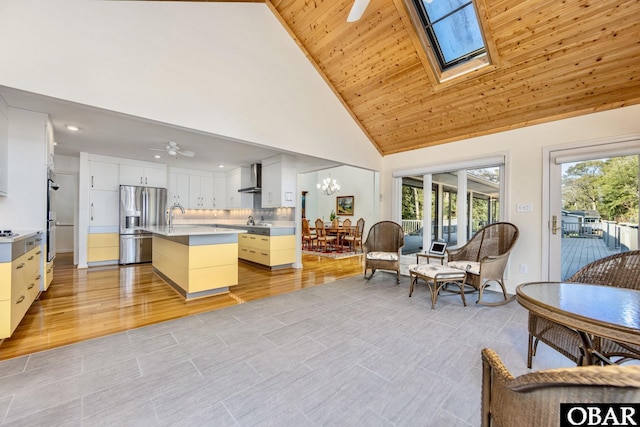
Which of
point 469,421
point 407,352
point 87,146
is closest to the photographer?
point 469,421

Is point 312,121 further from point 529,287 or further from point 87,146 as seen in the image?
point 87,146

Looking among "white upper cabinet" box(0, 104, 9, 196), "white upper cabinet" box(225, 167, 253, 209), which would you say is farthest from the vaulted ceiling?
"white upper cabinet" box(0, 104, 9, 196)

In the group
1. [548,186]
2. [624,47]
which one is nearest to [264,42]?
[624,47]

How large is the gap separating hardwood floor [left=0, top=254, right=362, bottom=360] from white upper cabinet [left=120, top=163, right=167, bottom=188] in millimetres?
1931

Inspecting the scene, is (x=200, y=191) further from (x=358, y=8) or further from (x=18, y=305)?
(x=358, y=8)

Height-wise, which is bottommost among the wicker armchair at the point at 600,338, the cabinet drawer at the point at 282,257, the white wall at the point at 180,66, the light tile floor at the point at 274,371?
the light tile floor at the point at 274,371

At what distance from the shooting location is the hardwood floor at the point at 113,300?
7.86 feet

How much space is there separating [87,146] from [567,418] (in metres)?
6.70

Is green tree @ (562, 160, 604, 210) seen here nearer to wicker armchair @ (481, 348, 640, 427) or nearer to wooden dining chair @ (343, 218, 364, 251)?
wicker armchair @ (481, 348, 640, 427)

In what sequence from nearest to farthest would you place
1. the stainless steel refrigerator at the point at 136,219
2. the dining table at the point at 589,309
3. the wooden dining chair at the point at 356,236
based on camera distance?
the dining table at the point at 589,309, the stainless steel refrigerator at the point at 136,219, the wooden dining chair at the point at 356,236

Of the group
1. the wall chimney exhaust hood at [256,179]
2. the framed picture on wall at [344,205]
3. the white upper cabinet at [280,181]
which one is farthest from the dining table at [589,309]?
the framed picture on wall at [344,205]

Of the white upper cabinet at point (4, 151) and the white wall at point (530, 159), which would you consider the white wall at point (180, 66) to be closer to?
the white upper cabinet at point (4, 151)

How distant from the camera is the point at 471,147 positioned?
4.16 metres

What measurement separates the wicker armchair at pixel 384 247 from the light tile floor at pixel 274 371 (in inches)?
51.2
